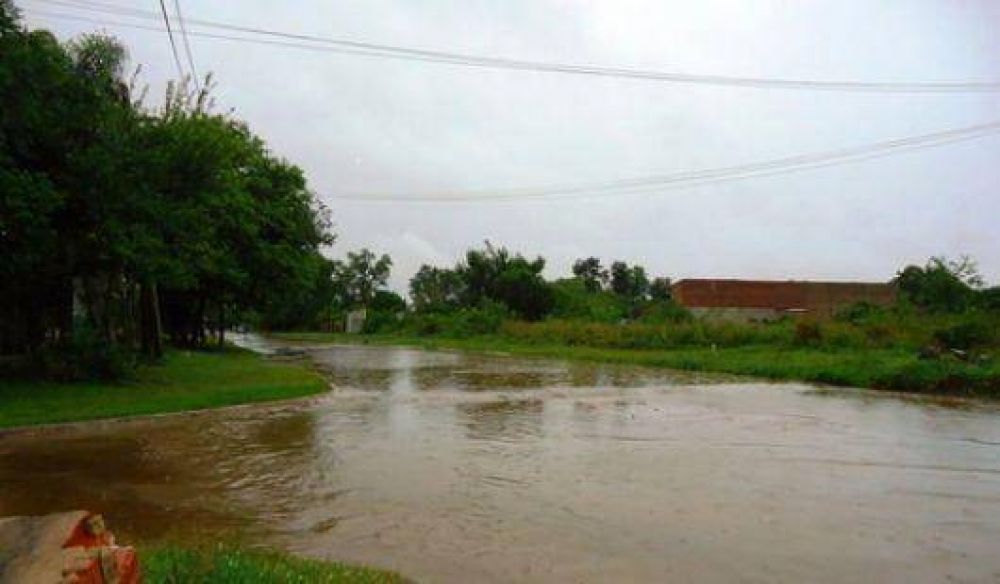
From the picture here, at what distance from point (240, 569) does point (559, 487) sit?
6326mm

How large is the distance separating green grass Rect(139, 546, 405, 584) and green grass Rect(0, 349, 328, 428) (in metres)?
10.9

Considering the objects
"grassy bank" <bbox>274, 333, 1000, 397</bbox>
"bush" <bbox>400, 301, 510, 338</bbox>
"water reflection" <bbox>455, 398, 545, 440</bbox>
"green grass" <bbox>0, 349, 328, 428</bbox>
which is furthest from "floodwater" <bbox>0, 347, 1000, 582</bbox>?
"bush" <bbox>400, 301, 510, 338</bbox>

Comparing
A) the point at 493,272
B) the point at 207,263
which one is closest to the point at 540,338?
the point at 493,272

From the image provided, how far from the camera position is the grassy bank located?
26.2 meters

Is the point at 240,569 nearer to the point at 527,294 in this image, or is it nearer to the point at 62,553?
the point at 62,553

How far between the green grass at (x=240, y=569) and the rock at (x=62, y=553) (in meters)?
0.96

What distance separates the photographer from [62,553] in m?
4.35

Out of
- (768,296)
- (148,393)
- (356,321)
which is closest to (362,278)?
(356,321)

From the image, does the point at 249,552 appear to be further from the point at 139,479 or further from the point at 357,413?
the point at 357,413

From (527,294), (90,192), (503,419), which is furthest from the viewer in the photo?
(527,294)

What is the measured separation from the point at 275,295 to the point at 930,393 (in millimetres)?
32049

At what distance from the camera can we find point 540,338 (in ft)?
187

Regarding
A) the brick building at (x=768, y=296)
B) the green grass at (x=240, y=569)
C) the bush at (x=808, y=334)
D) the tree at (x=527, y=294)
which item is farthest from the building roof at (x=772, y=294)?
the green grass at (x=240, y=569)

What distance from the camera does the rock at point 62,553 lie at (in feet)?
13.6
